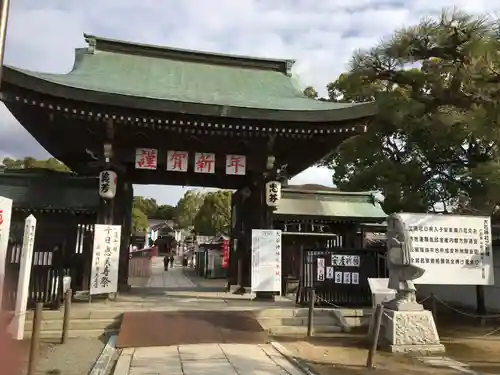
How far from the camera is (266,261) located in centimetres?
1088

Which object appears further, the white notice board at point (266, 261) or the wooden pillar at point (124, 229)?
the wooden pillar at point (124, 229)

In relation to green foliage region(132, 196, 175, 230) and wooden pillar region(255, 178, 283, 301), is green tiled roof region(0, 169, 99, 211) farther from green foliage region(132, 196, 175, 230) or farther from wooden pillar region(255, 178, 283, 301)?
green foliage region(132, 196, 175, 230)

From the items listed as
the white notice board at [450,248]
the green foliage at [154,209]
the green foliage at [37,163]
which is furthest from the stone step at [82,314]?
the green foliage at [154,209]

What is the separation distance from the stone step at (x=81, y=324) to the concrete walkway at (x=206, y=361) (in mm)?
1898

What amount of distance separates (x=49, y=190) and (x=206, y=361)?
27.0 feet

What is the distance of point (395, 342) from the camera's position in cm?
798

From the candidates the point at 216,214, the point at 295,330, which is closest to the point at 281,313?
the point at 295,330

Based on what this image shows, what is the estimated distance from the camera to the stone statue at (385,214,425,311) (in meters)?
8.30

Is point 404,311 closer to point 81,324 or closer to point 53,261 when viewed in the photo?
point 81,324

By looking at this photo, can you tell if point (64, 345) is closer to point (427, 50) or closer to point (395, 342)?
point (395, 342)

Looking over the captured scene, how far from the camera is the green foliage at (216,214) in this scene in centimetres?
4400

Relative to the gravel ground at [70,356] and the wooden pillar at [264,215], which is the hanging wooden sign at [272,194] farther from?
the gravel ground at [70,356]

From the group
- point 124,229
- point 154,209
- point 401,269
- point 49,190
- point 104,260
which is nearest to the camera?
point 401,269

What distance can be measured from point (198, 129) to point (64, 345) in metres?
5.58
